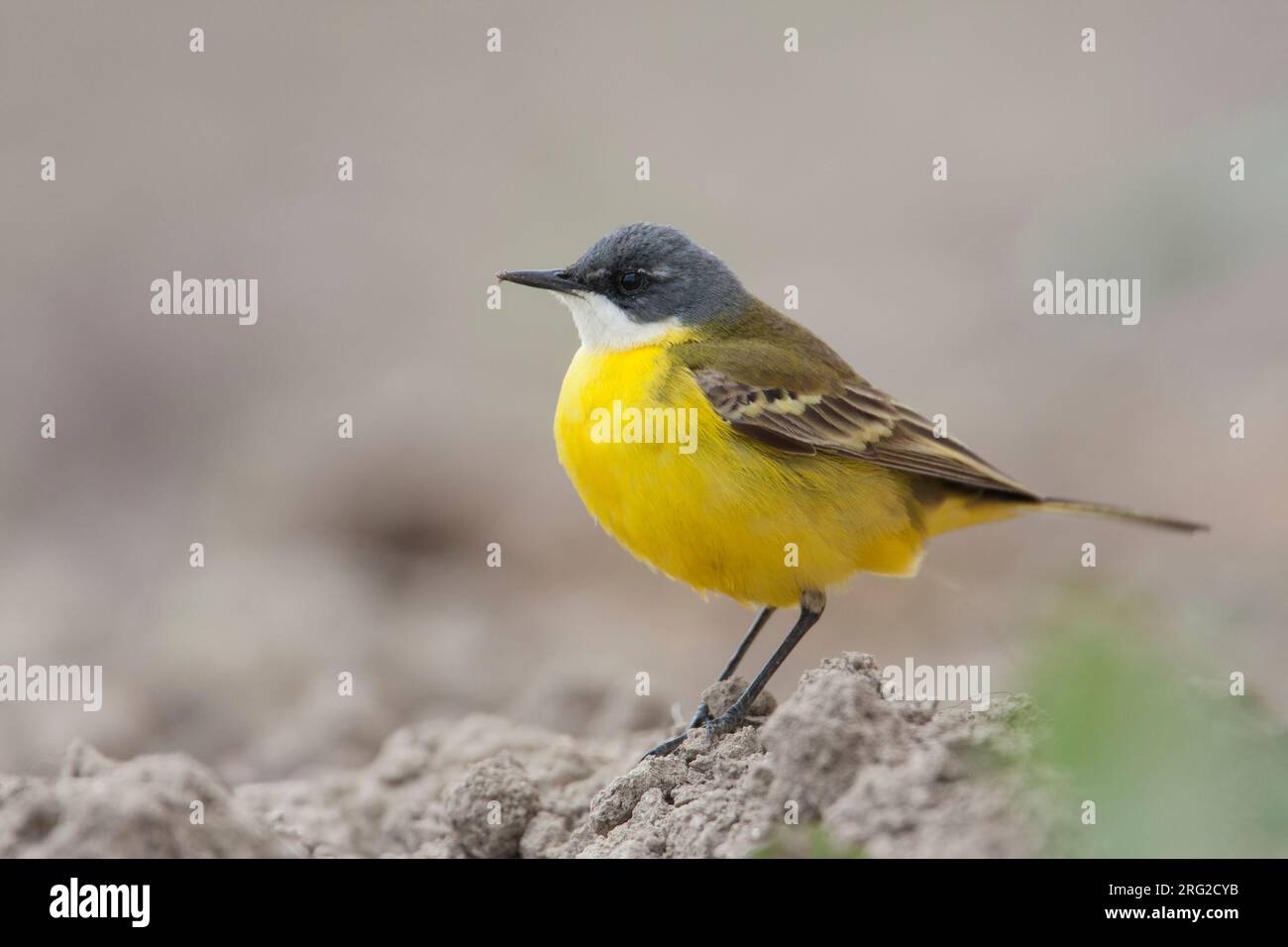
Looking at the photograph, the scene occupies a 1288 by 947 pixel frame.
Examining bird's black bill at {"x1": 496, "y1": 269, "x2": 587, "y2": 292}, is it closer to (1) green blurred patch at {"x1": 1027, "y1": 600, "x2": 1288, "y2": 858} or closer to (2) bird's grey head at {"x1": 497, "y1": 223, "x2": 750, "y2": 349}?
(2) bird's grey head at {"x1": 497, "y1": 223, "x2": 750, "y2": 349}

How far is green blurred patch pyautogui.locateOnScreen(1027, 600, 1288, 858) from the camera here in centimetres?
226

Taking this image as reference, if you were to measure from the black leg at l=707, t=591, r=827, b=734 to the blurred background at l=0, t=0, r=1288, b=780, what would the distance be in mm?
1002

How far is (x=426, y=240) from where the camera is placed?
1886cm

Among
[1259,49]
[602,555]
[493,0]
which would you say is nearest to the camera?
[602,555]

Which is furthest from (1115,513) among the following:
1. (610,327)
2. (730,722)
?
(610,327)

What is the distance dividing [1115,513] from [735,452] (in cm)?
162

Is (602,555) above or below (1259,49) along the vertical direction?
below

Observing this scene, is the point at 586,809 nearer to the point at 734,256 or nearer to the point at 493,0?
the point at 734,256

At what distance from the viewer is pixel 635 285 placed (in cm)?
718

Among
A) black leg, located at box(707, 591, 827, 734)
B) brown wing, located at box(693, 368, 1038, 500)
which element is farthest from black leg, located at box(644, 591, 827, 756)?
brown wing, located at box(693, 368, 1038, 500)

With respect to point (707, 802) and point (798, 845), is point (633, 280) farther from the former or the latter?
point (798, 845)

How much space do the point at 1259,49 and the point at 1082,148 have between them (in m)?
2.29

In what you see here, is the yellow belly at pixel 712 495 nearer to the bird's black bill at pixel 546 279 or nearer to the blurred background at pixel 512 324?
the bird's black bill at pixel 546 279

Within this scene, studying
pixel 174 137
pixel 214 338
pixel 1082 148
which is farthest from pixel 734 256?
pixel 174 137
